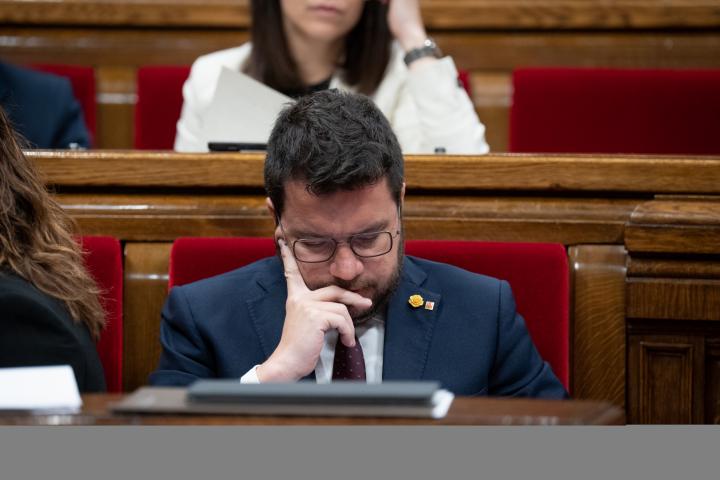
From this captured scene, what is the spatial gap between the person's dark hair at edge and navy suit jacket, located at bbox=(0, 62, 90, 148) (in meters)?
0.65

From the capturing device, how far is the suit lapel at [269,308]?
2.89 ft

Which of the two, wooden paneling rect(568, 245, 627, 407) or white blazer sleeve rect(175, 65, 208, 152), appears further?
white blazer sleeve rect(175, 65, 208, 152)

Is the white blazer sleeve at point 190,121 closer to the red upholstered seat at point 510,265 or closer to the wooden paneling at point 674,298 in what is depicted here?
the red upholstered seat at point 510,265

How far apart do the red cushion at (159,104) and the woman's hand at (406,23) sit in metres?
0.29

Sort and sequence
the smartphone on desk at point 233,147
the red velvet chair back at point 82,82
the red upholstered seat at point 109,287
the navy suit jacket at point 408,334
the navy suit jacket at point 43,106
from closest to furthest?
the navy suit jacket at point 408,334 < the red upholstered seat at point 109,287 < the smartphone on desk at point 233,147 < the navy suit jacket at point 43,106 < the red velvet chair back at point 82,82

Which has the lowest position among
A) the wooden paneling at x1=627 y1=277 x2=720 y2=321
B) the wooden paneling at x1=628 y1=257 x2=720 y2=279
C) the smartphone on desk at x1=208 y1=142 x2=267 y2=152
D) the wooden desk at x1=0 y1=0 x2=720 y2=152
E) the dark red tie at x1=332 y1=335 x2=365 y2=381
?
the dark red tie at x1=332 y1=335 x2=365 y2=381

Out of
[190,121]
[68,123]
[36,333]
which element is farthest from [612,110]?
[36,333]

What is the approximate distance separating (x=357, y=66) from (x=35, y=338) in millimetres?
708

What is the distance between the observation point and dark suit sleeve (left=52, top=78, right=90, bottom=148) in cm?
146

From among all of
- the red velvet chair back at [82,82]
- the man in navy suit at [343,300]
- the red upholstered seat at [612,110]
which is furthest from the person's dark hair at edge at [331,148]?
the red velvet chair back at [82,82]

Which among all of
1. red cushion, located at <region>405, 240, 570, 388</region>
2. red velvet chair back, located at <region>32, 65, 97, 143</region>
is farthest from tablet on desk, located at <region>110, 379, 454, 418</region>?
red velvet chair back, located at <region>32, 65, 97, 143</region>

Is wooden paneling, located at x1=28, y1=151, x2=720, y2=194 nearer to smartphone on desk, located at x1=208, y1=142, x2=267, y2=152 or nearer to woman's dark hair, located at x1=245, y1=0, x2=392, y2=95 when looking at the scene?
smartphone on desk, located at x1=208, y1=142, x2=267, y2=152

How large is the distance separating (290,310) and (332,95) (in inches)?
6.5

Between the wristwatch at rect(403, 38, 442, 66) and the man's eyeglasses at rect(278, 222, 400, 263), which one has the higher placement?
the wristwatch at rect(403, 38, 442, 66)
